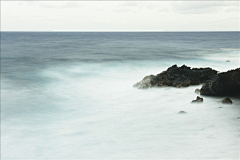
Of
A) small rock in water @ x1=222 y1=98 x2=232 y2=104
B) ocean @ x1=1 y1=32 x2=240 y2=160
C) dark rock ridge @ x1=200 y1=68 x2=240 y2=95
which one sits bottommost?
ocean @ x1=1 y1=32 x2=240 y2=160

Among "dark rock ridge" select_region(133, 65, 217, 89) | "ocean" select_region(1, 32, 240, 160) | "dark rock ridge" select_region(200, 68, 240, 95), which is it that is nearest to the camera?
"ocean" select_region(1, 32, 240, 160)

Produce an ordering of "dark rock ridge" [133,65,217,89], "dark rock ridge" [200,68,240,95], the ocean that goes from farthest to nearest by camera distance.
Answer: "dark rock ridge" [133,65,217,89]
"dark rock ridge" [200,68,240,95]
the ocean

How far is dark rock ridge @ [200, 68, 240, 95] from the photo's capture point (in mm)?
12117

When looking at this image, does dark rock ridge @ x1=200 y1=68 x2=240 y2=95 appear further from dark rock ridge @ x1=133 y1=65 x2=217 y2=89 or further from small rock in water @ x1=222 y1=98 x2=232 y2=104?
dark rock ridge @ x1=133 y1=65 x2=217 y2=89

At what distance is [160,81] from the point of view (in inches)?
642

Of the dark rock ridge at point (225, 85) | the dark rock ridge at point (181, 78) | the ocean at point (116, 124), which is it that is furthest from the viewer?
the dark rock ridge at point (181, 78)

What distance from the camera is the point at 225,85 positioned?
41.7 feet

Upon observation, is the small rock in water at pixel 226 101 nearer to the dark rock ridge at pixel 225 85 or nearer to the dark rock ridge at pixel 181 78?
the dark rock ridge at pixel 225 85

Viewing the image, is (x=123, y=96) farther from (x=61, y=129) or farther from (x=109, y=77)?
(x=109, y=77)

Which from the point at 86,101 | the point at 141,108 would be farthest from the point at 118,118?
the point at 86,101

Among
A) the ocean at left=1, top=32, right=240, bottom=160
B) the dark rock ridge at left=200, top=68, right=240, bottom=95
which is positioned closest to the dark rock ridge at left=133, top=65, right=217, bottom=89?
the ocean at left=1, top=32, right=240, bottom=160

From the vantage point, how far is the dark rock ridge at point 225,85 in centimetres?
1212

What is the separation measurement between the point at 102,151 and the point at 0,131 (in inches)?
233

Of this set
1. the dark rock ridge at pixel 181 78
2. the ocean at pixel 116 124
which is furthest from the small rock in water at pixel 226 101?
the dark rock ridge at pixel 181 78
